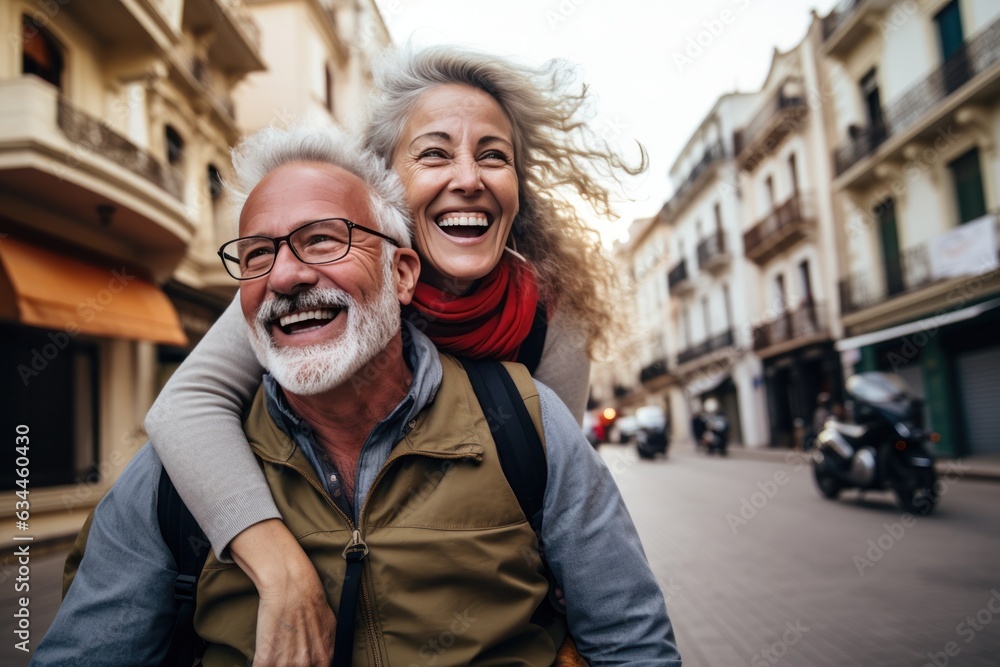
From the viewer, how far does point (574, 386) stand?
203cm

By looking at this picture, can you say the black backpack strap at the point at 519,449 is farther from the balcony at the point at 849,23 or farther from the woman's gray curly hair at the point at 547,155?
the balcony at the point at 849,23

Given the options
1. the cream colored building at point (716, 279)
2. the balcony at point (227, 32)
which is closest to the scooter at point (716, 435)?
the cream colored building at point (716, 279)

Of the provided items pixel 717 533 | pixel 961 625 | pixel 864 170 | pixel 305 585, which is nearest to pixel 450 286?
pixel 305 585

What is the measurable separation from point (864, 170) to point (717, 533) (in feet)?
49.9

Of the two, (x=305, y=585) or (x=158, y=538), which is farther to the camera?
(x=158, y=538)

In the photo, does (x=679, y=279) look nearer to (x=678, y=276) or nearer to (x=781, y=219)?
(x=678, y=276)

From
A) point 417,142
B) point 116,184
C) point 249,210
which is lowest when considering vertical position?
point 249,210

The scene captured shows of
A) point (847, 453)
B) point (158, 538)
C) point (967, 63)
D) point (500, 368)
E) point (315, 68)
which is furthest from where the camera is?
point (315, 68)

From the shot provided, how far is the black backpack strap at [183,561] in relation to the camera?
152cm

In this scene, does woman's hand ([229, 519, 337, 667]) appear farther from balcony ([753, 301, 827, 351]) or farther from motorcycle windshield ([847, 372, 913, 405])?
balcony ([753, 301, 827, 351])

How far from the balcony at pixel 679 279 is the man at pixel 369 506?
37.1 m

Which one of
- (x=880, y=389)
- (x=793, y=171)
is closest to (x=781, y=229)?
(x=793, y=171)

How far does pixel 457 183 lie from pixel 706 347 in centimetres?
3449

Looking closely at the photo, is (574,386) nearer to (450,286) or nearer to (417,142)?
(450,286)
